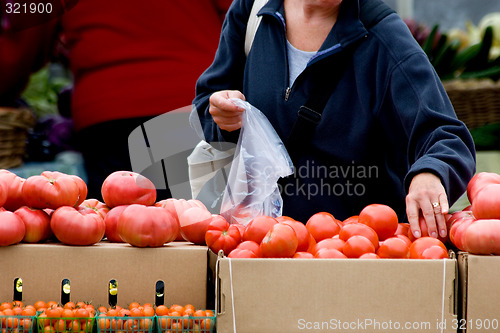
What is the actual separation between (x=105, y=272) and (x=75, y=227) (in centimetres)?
15

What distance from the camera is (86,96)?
3.01 metres

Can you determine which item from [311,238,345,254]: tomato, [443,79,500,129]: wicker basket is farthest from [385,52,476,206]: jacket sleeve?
[443,79,500,129]: wicker basket

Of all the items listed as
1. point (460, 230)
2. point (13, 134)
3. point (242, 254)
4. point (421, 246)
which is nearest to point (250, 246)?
point (242, 254)

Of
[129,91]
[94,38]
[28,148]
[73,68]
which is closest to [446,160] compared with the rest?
[129,91]

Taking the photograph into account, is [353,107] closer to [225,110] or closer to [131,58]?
[225,110]

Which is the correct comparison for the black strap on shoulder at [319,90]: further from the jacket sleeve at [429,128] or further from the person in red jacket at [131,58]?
the person in red jacket at [131,58]

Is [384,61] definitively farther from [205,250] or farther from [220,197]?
[205,250]

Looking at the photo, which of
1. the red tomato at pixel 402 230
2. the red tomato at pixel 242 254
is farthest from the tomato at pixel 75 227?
the red tomato at pixel 402 230

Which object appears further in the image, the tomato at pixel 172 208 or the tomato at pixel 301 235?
the tomato at pixel 172 208

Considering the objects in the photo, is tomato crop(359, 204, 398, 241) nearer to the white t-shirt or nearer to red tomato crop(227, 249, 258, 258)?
red tomato crop(227, 249, 258, 258)

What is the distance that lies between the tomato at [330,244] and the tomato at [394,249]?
0.10 m

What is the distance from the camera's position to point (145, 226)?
176 cm

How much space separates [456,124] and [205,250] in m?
0.91

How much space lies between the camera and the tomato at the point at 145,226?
1.76m
